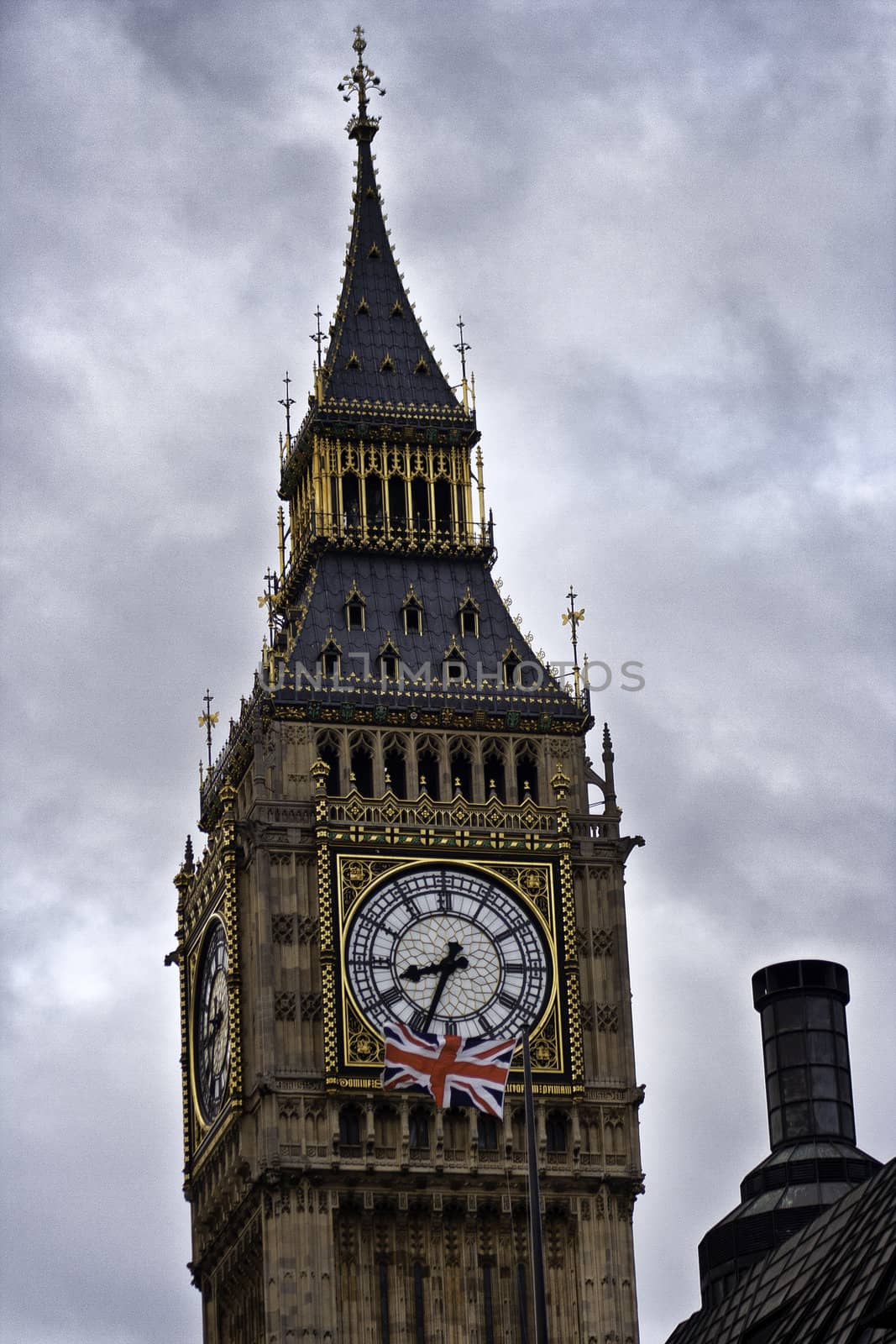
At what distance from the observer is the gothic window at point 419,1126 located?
367 feet

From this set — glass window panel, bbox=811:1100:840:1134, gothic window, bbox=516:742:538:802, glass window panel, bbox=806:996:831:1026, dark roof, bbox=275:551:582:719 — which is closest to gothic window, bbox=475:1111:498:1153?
gothic window, bbox=516:742:538:802

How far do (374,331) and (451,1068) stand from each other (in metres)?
28.1

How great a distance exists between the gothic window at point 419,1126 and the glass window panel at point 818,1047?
567 inches

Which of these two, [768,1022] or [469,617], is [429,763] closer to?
[469,617]

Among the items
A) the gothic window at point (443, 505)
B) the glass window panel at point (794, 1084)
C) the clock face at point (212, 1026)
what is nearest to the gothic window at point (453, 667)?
the gothic window at point (443, 505)

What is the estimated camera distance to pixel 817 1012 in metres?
121

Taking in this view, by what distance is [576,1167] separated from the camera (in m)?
112

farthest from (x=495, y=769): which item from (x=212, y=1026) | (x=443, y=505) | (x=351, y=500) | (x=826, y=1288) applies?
(x=826, y=1288)

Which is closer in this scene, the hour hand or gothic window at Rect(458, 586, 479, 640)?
the hour hand

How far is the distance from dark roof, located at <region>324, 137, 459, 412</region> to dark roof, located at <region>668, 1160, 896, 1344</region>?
3349cm

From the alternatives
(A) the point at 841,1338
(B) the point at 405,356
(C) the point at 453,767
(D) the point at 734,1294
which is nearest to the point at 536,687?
(C) the point at 453,767

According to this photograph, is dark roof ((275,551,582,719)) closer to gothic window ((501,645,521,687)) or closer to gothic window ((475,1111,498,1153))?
gothic window ((501,645,521,687))

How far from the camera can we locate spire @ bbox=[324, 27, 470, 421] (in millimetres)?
126250

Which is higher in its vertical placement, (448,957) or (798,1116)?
(448,957)
